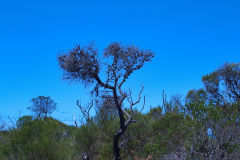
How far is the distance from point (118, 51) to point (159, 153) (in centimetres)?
558

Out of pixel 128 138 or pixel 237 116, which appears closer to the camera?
pixel 237 116

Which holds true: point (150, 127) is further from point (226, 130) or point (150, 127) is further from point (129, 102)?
point (226, 130)

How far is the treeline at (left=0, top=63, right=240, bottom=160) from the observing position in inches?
274

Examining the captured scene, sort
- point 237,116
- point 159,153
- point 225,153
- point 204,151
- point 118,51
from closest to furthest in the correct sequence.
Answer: point 225,153, point 204,151, point 237,116, point 159,153, point 118,51

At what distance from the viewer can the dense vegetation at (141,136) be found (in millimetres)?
6969

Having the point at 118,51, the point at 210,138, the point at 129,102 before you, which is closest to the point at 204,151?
the point at 210,138

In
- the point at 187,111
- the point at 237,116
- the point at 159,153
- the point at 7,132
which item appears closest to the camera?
the point at 237,116

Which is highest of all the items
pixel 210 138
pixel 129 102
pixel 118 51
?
pixel 118 51

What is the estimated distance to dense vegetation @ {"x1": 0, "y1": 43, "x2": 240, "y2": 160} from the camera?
697cm

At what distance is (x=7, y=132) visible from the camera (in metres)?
9.83

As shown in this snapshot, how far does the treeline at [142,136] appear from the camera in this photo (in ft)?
22.9

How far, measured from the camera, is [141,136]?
1237 cm

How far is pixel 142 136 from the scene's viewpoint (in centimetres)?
1233

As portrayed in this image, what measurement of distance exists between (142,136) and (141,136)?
6 centimetres
